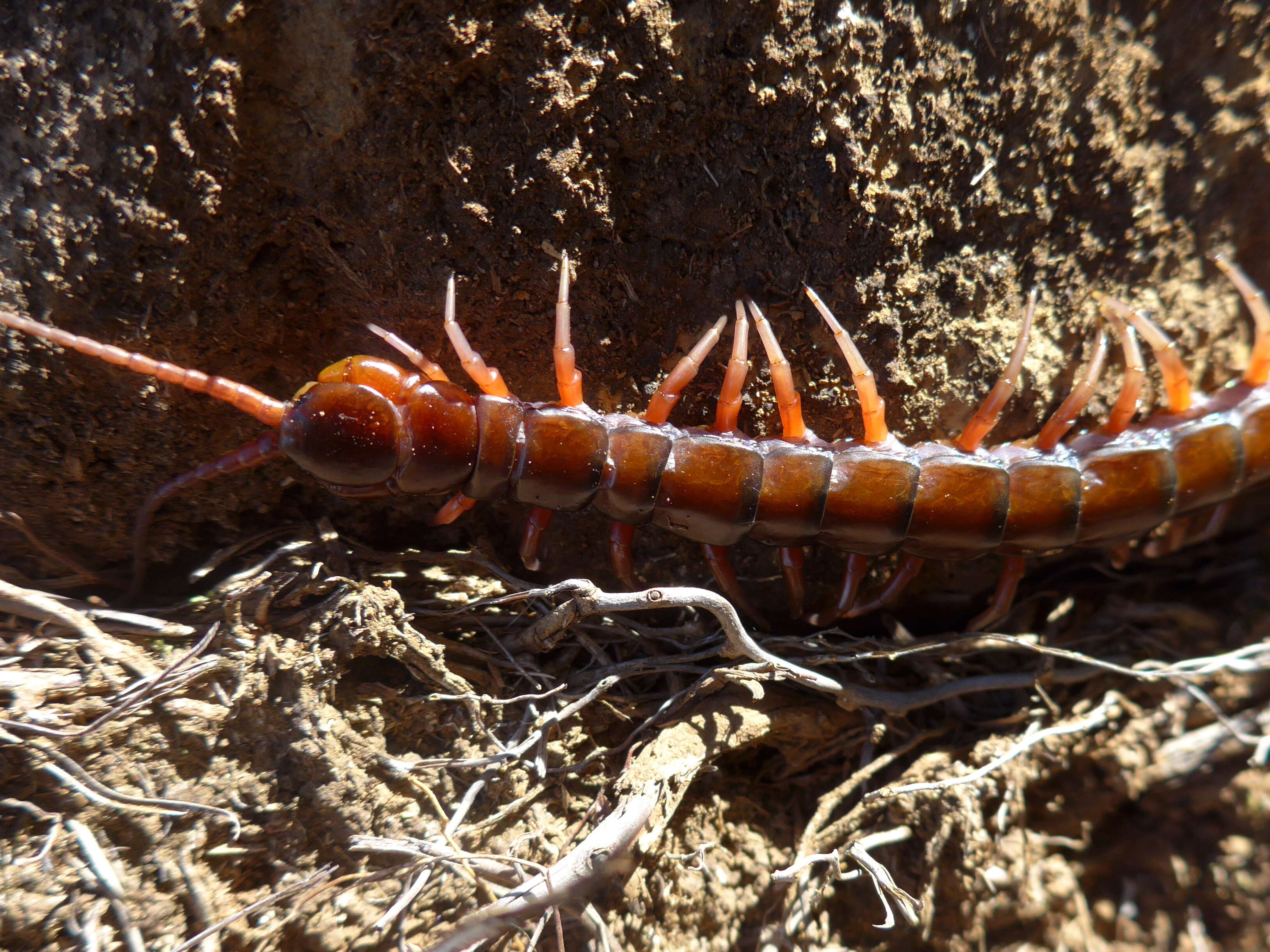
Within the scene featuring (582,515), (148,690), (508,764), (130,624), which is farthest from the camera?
(582,515)

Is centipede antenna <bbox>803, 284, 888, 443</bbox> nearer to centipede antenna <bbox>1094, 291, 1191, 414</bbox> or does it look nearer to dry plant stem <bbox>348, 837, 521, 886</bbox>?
centipede antenna <bbox>1094, 291, 1191, 414</bbox>

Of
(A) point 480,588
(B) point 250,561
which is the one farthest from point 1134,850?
(B) point 250,561

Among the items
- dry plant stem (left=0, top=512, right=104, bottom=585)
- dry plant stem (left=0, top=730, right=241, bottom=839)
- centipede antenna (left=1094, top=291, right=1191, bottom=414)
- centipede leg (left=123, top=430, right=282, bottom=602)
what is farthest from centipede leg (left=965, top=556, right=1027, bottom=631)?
dry plant stem (left=0, top=512, right=104, bottom=585)

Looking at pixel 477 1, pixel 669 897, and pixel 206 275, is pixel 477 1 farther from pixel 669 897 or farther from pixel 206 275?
pixel 669 897

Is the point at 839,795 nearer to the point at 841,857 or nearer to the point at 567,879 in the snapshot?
the point at 841,857

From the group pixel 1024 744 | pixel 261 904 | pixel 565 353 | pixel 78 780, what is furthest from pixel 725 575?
pixel 78 780

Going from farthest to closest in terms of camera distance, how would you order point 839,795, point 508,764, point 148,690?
point 839,795 → point 508,764 → point 148,690

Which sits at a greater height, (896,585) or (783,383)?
(783,383)

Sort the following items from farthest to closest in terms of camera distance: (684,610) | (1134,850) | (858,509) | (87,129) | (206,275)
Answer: (1134,850)
(684,610)
(858,509)
(206,275)
(87,129)
